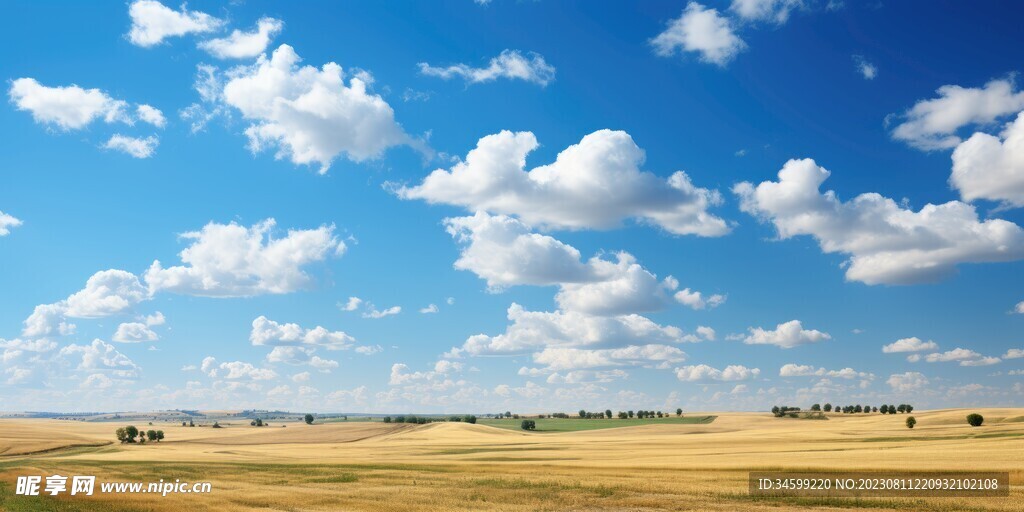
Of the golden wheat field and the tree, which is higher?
the tree

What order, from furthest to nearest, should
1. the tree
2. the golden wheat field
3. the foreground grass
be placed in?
the tree → the golden wheat field → the foreground grass

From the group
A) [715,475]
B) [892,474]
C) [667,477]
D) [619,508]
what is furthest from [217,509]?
[892,474]

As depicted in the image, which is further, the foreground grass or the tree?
the tree

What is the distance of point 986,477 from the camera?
42312 mm

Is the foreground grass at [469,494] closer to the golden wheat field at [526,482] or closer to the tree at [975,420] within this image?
the golden wheat field at [526,482]

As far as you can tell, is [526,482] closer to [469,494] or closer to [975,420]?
[469,494]

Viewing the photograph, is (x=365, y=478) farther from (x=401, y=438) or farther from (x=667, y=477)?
(x=401, y=438)

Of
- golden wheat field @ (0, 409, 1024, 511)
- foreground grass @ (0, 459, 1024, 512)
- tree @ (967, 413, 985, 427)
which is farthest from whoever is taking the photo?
tree @ (967, 413, 985, 427)

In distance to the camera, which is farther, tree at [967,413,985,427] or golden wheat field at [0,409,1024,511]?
tree at [967,413,985,427]

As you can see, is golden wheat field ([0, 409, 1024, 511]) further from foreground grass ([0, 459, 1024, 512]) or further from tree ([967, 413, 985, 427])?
tree ([967, 413, 985, 427])

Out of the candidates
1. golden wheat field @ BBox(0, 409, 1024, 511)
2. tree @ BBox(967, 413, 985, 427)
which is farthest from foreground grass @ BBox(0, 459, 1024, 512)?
tree @ BBox(967, 413, 985, 427)

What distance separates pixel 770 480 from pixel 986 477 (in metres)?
12.2

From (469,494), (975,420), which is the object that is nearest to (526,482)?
(469,494)

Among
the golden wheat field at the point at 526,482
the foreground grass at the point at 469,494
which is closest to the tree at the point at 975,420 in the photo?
the golden wheat field at the point at 526,482
